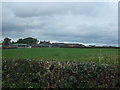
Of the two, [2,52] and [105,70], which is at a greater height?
[2,52]

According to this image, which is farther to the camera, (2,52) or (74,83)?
(2,52)

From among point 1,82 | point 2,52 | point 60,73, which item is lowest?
point 1,82

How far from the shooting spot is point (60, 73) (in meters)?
4.55

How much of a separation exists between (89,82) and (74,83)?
1.44ft

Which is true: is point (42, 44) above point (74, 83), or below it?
above

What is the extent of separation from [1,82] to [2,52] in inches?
123

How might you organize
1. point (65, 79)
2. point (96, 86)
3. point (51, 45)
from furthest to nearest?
point (51, 45) < point (65, 79) < point (96, 86)

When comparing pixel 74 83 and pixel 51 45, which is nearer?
pixel 74 83

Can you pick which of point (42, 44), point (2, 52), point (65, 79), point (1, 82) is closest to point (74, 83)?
point (65, 79)

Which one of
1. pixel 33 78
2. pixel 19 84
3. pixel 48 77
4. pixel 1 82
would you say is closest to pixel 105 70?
Answer: pixel 48 77

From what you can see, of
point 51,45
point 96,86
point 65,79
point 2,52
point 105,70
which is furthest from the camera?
point 51,45

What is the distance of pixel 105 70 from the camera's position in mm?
4703

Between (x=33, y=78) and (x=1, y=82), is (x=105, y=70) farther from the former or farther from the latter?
(x=1, y=82)

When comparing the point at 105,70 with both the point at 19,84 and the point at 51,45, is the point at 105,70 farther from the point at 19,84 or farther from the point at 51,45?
the point at 51,45
